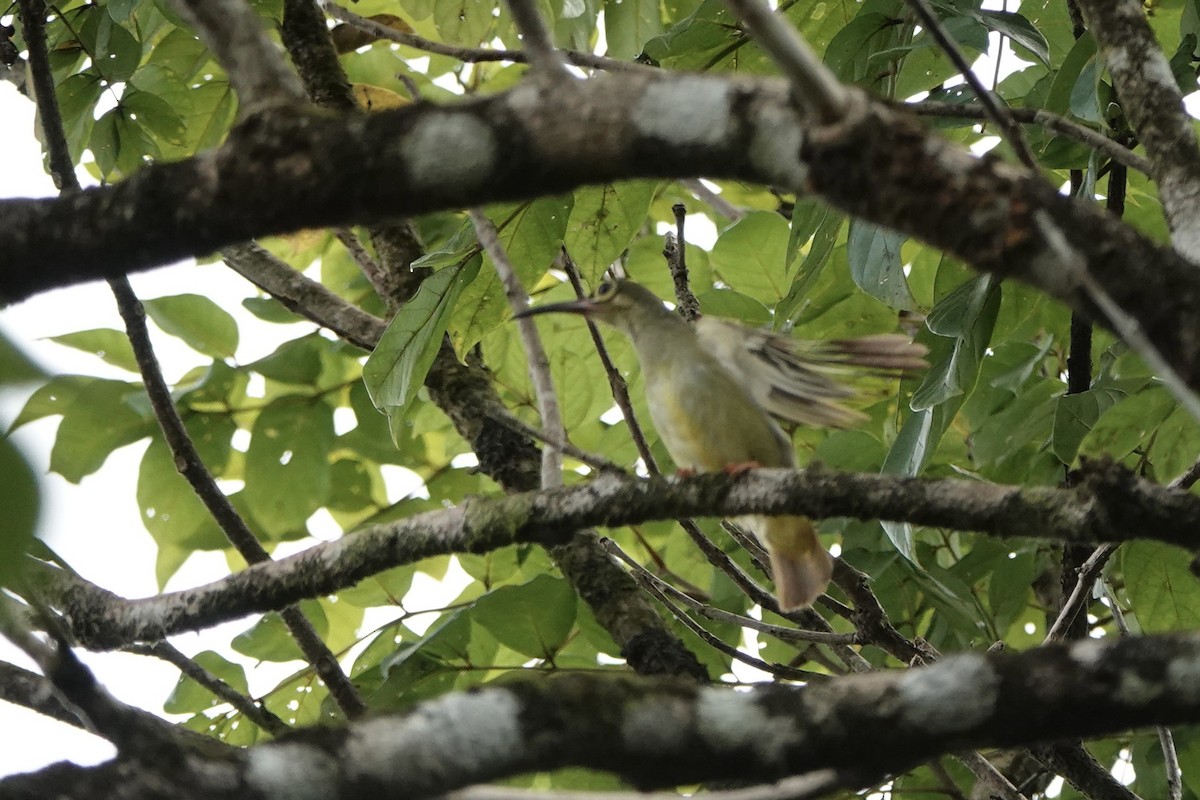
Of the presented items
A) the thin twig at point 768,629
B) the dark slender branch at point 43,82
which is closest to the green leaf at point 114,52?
Result: the dark slender branch at point 43,82

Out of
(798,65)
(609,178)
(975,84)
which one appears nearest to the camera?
(798,65)

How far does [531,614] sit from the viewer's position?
133 inches

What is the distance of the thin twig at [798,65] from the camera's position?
54.2 inches

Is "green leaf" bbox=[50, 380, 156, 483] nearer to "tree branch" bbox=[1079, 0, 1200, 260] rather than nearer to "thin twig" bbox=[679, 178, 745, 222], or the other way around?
"thin twig" bbox=[679, 178, 745, 222]

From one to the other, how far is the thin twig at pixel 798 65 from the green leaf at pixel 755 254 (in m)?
2.52

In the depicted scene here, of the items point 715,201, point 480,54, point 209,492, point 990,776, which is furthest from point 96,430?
point 990,776

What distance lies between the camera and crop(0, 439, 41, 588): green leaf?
0.90m

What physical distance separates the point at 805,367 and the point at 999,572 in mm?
1030

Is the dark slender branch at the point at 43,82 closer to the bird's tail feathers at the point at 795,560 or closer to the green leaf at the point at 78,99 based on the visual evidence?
the green leaf at the point at 78,99

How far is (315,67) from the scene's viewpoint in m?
4.32

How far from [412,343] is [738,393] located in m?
1.13

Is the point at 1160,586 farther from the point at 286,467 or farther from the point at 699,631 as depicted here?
the point at 286,467

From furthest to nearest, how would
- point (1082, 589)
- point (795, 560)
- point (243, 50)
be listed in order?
point (795, 560)
point (1082, 589)
point (243, 50)

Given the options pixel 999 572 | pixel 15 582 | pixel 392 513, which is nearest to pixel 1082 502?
→ pixel 15 582
